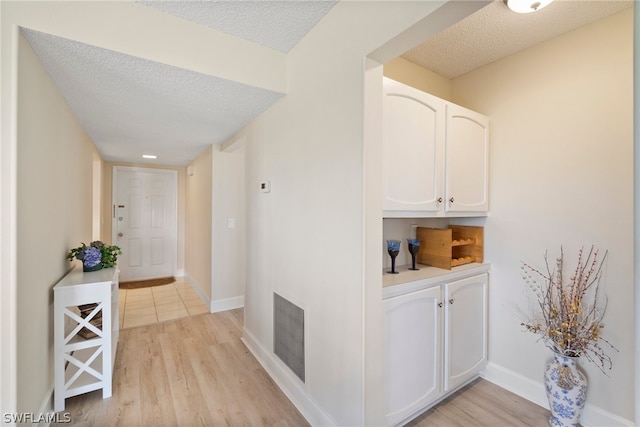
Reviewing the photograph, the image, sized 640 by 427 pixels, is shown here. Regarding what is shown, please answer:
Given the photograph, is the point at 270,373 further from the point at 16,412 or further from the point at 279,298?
the point at 16,412

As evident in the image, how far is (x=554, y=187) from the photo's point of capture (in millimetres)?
1893

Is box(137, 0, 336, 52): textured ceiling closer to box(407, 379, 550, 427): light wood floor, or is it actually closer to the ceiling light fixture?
the ceiling light fixture

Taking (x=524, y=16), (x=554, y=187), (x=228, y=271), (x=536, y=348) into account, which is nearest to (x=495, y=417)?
(x=536, y=348)

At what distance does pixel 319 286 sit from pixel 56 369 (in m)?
1.76

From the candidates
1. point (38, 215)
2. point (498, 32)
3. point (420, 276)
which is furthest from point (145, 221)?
point (498, 32)

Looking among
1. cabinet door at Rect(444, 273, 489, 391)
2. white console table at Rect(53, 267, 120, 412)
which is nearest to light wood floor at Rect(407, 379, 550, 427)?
cabinet door at Rect(444, 273, 489, 391)

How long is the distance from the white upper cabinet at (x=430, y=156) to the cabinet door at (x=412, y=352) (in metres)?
0.53

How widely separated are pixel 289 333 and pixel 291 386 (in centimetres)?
35

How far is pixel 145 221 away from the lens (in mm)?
5043

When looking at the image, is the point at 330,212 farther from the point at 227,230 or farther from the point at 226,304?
the point at 226,304

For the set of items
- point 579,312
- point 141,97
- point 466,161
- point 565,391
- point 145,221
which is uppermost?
point 141,97

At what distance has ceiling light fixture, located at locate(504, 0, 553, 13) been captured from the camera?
1.53 m

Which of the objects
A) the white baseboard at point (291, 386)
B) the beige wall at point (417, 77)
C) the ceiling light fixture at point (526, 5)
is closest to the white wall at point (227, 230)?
the white baseboard at point (291, 386)

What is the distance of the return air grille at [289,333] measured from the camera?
6.19ft
